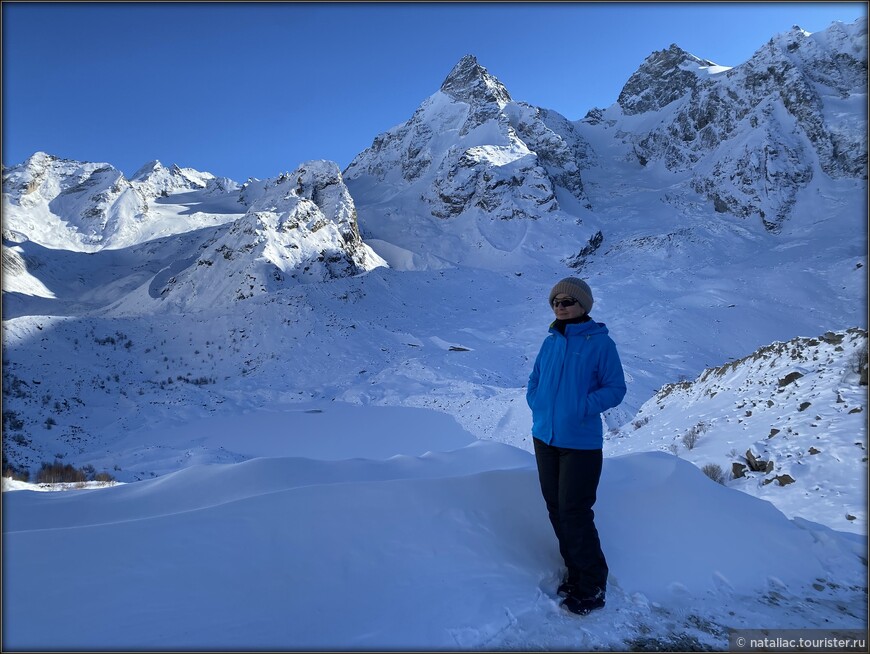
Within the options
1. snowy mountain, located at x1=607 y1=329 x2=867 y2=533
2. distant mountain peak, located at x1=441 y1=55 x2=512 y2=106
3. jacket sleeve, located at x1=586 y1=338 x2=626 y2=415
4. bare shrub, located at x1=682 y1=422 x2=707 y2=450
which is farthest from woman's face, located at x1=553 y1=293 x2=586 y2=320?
distant mountain peak, located at x1=441 y1=55 x2=512 y2=106

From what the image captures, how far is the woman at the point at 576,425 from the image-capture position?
8.63 ft

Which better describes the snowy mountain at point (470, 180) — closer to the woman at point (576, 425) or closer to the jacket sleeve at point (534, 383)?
the jacket sleeve at point (534, 383)

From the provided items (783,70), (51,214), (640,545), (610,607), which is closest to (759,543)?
(640,545)

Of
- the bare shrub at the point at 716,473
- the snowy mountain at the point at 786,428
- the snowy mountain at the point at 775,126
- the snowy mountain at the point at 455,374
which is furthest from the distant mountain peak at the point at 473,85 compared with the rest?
the bare shrub at the point at 716,473

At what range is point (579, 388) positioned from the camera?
2693 mm

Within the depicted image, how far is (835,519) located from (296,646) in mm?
5205

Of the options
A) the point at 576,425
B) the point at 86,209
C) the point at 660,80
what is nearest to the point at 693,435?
the point at 576,425

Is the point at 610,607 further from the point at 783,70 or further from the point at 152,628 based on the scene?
the point at 783,70

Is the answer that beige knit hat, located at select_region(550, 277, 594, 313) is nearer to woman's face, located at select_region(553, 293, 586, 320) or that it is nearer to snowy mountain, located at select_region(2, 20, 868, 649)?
woman's face, located at select_region(553, 293, 586, 320)

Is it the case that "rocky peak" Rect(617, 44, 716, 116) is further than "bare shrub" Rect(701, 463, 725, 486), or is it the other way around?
"rocky peak" Rect(617, 44, 716, 116)

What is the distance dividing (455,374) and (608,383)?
46.7ft

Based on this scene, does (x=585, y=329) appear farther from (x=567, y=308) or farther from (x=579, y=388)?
(x=579, y=388)

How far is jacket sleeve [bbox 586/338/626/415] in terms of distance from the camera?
263 cm

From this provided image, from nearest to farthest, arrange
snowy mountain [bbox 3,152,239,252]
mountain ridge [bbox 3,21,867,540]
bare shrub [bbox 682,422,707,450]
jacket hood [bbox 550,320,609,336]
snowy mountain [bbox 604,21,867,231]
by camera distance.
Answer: jacket hood [bbox 550,320,609,336] → bare shrub [bbox 682,422,707,450] → mountain ridge [bbox 3,21,867,540] → snowy mountain [bbox 604,21,867,231] → snowy mountain [bbox 3,152,239,252]
